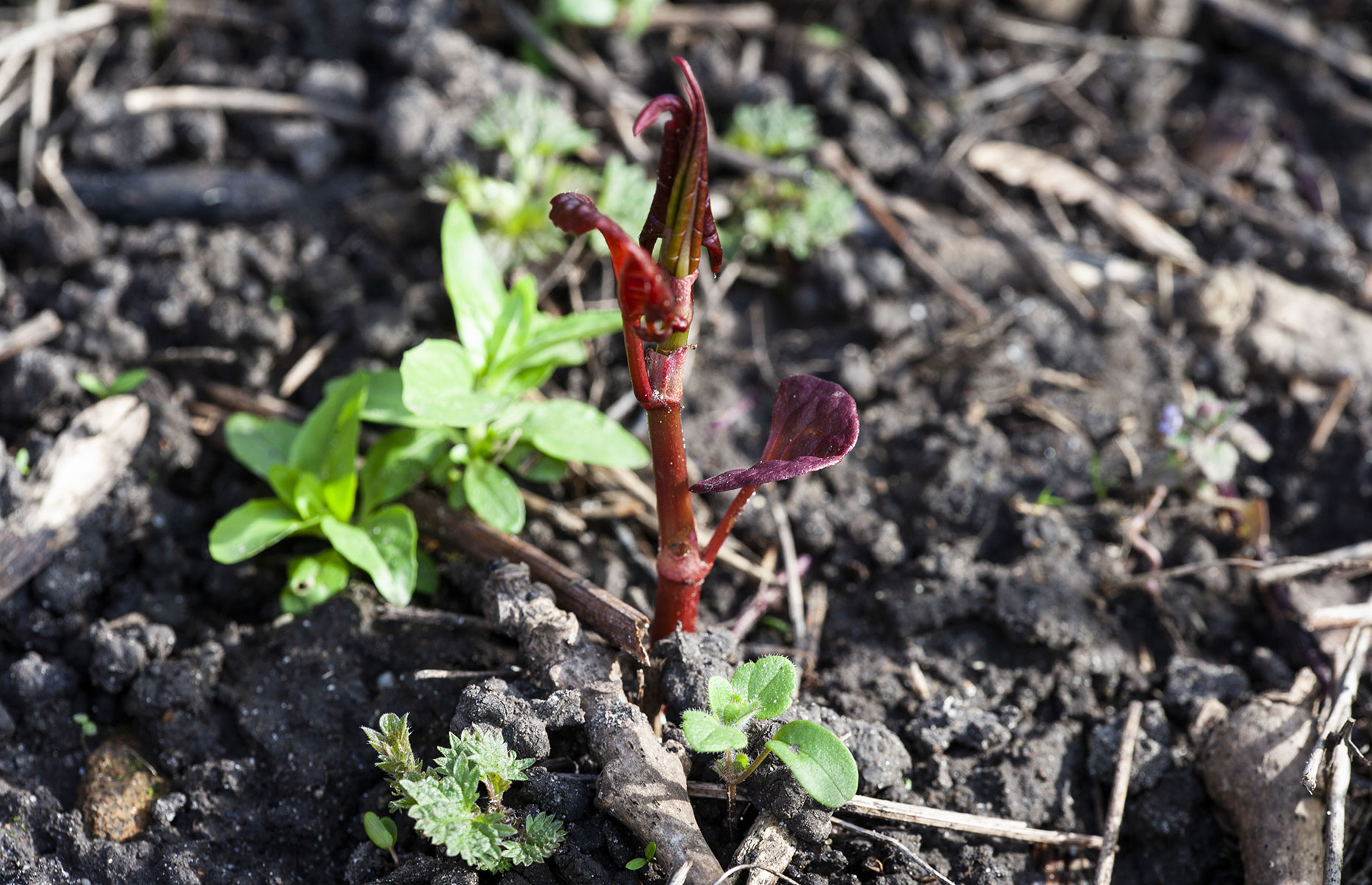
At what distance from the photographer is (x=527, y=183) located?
12.2 ft

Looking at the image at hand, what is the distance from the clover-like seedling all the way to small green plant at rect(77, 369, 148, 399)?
2.24 meters

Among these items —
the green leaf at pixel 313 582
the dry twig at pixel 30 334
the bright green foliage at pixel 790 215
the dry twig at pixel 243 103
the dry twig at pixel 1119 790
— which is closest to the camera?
the dry twig at pixel 1119 790

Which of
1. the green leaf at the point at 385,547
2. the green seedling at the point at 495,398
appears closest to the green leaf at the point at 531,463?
the green seedling at the point at 495,398

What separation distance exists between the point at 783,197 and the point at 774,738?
2392 mm

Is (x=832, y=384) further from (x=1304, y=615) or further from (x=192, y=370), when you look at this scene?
(x=192, y=370)

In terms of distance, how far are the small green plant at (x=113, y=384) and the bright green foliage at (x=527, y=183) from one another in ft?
3.91

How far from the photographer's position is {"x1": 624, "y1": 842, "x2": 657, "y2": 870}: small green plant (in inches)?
90.9

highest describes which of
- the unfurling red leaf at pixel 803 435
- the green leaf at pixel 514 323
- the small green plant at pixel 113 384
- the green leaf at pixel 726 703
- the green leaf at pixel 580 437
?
the unfurling red leaf at pixel 803 435

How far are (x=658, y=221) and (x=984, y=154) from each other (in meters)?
2.78

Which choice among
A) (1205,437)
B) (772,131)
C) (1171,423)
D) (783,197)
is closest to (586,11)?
(772,131)

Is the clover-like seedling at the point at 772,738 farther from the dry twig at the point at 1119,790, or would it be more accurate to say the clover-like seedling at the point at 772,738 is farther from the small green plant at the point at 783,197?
the small green plant at the point at 783,197

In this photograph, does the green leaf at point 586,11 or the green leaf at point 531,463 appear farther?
the green leaf at point 586,11

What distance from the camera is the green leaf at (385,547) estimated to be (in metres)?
2.74

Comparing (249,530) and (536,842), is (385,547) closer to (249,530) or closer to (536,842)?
(249,530)
